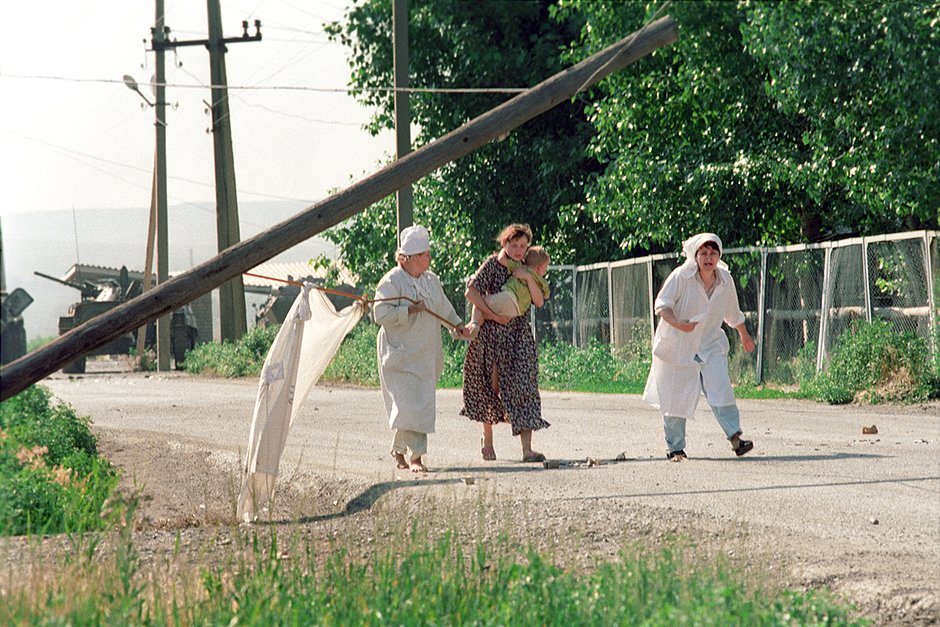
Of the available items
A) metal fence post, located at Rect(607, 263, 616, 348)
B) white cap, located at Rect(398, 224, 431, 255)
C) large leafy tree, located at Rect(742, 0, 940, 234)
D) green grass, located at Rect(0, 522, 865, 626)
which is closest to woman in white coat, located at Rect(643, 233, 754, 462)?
large leafy tree, located at Rect(742, 0, 940, 234)

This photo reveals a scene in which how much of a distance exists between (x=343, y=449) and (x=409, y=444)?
2.45 meters

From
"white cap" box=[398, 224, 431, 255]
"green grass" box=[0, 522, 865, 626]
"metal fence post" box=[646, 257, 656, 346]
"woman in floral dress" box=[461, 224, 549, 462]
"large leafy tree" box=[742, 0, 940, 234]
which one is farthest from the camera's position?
"metal fence post" box=[646, 257, 656, 346]

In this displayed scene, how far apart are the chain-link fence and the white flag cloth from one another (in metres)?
8.69

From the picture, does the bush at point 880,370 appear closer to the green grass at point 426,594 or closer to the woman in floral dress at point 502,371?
the woman in floral dress at point 502,371

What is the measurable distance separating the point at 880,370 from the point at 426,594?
11271 mm

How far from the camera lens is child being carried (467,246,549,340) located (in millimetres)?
10070

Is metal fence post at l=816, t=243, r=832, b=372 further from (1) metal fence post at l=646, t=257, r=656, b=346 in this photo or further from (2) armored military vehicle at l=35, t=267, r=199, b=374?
(2) armored military vehicle at l=35, t=267, r=199, b=374

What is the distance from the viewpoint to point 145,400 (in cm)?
2172

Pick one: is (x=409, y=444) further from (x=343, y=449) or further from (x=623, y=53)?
(x=623, y=53)

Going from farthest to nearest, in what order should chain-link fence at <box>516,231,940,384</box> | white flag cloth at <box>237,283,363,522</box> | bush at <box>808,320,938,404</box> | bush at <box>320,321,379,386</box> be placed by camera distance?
bush at <box>320,321,379,386</box>, chain-link fence at <box>516,231,940,384</box>, bush at <box>808,320,938,404</box>, white flag cloth at <box>237,283,363,522</box>

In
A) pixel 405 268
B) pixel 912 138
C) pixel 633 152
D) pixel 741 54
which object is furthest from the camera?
pixel 633 152

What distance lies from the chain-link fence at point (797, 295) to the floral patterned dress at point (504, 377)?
7.29 m

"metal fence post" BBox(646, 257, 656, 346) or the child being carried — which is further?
"metal fence post" BBox(646, 257, 656, 346)

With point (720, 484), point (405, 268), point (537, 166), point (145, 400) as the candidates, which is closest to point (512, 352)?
point (405, 268)
